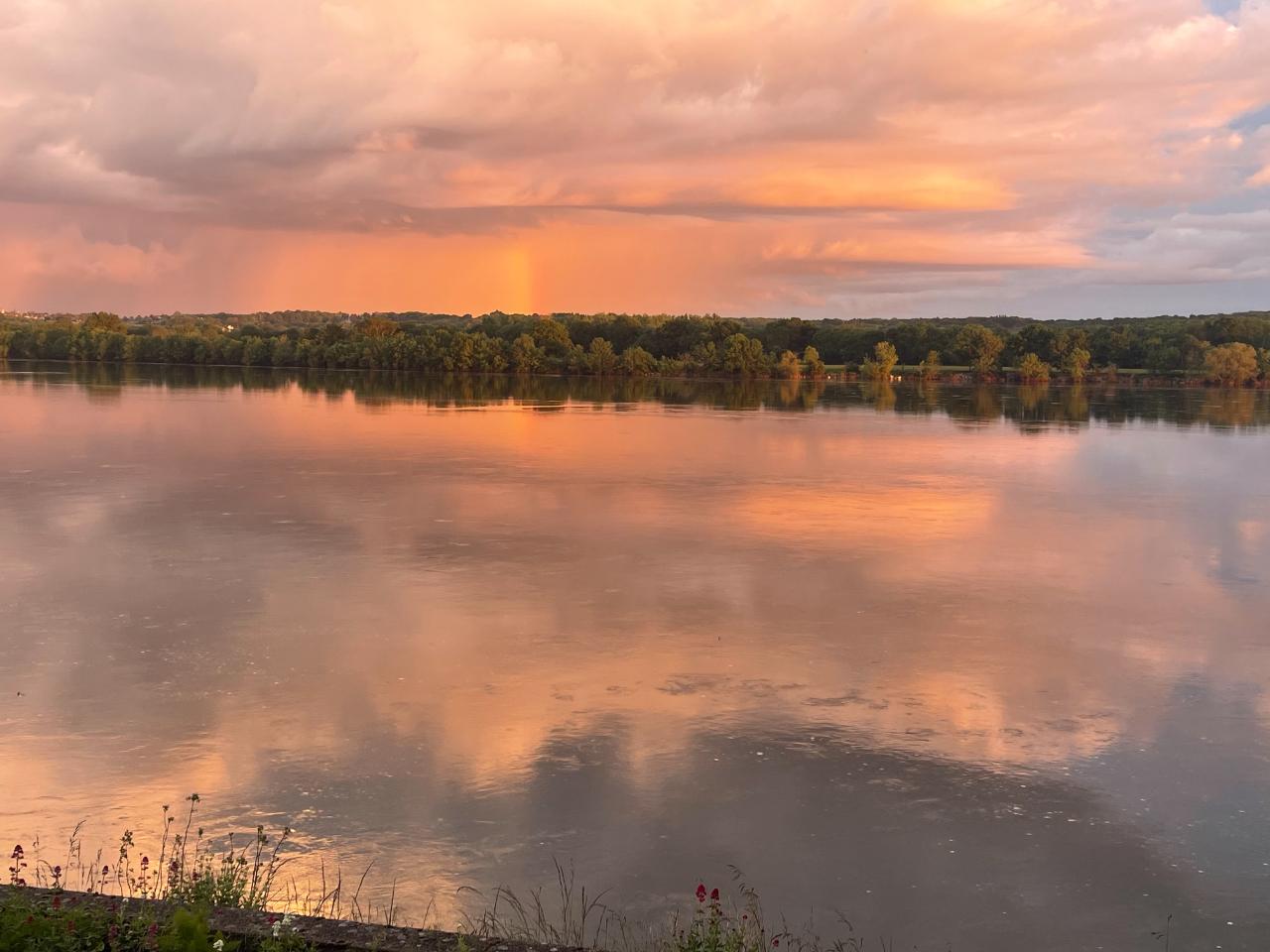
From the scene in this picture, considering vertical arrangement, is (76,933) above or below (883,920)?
above

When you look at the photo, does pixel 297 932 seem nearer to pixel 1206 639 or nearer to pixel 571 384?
pixel 1206 639

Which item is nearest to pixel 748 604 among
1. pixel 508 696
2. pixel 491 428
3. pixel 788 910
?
pixel 508 696

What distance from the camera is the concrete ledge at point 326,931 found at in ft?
20.6

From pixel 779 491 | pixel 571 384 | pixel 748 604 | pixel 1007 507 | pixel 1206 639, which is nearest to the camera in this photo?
pixel 1206 639

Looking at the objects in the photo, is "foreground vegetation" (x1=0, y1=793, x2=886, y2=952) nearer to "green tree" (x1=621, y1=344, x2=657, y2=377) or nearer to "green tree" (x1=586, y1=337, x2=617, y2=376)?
"green tree" (x1=621, y1=344, x2=657, y2=377)

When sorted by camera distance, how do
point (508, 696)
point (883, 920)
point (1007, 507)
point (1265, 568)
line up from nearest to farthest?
point (883, 920) < point (508, 696) < point (1265, 568) < point (1007, 507)

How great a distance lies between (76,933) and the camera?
6.17 m

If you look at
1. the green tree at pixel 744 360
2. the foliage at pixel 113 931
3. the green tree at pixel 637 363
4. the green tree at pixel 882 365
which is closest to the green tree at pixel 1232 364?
the green tree at pixel 882 365

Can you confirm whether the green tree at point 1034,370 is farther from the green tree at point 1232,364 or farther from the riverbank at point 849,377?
the green tree at point 1232,364

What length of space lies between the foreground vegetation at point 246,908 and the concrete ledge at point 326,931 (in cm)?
2

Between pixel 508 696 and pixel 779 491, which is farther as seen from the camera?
pixel 779 491

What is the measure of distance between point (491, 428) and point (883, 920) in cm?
4407

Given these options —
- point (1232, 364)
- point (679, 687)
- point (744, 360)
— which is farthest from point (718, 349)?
point (679, 687)

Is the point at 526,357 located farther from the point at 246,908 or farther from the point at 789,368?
the point at 246,908
